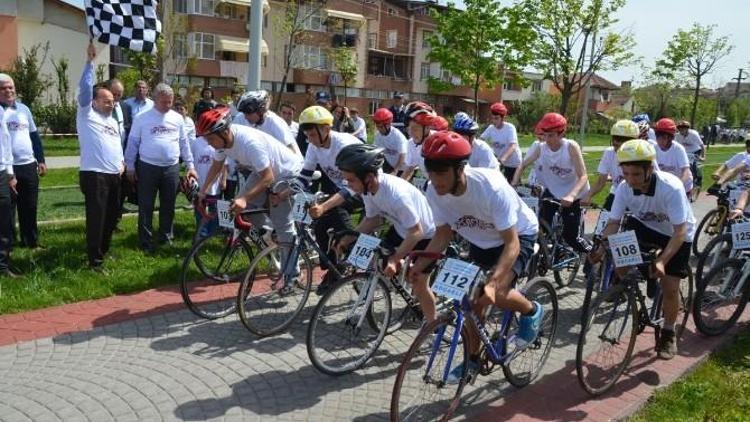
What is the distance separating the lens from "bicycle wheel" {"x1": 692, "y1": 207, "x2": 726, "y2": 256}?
30.1 ft

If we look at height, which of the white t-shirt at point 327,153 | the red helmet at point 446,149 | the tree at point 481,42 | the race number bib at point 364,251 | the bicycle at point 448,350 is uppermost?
the tree at point 481,42

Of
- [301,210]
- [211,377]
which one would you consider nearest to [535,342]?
[301,210]

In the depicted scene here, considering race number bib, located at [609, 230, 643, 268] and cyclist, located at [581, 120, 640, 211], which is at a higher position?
cyclist, located at [581, 120, 640, 211]

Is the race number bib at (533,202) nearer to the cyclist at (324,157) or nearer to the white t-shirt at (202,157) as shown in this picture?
the cyclist at (324,157)

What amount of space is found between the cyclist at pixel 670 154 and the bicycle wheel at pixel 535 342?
385 cm

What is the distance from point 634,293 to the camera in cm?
470

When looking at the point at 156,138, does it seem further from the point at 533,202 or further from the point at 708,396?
the point at 708,396

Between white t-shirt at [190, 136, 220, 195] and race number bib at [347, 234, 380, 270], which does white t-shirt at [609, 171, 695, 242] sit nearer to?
race number bib at [347, 234, 380, 270]

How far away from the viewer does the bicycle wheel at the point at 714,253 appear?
620 cm

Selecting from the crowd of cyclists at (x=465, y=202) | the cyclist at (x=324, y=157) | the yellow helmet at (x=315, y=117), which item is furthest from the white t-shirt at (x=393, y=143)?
the yellow helmet at (x=315, y=117)

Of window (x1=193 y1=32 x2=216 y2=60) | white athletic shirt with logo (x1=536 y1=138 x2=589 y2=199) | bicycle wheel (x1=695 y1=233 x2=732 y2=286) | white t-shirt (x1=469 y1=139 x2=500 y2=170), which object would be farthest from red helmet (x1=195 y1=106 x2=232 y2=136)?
window (x1=193 y1=32 x2=216 y2=60)

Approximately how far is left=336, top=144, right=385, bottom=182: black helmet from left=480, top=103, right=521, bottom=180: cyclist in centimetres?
598

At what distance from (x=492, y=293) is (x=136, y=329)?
338 cm

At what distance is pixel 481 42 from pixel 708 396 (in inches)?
1063
